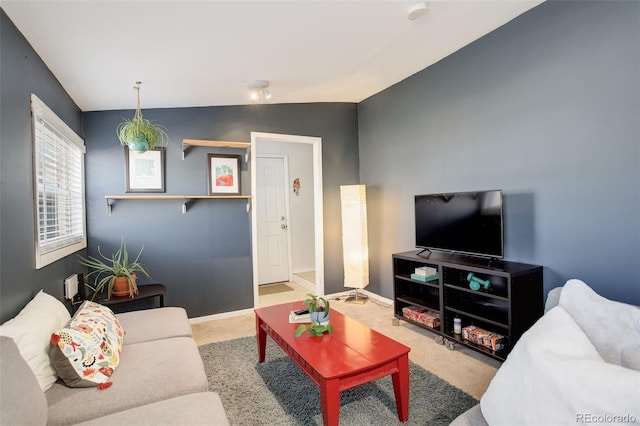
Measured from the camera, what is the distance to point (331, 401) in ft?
5.58

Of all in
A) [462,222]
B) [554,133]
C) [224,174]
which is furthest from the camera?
[224,174]

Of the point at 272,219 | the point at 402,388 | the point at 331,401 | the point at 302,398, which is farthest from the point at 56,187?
the point at 272,219

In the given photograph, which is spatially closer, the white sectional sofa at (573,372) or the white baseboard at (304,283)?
the white sectional sofa at (573,372)

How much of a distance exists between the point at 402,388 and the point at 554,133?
209 centimetres

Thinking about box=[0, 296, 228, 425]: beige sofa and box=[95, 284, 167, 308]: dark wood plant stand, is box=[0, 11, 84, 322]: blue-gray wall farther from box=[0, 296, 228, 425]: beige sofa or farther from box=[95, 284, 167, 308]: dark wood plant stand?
box=[95, 284, 167, 308]: dark wood plant stand

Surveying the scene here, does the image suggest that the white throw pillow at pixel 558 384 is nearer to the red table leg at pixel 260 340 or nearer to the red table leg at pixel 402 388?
the red table leg at pixel 402 388

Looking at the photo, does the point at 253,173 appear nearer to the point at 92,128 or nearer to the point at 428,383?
the point at 92,128

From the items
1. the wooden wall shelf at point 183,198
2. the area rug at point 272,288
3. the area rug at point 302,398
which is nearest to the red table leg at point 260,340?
the area rug at point 302,398

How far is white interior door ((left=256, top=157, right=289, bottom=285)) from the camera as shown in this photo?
555 centimetres

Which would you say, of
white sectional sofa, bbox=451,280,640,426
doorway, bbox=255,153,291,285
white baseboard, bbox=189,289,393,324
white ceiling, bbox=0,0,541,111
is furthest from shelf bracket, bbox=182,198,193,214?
white sectional sofa, bbox=451,280,640,426

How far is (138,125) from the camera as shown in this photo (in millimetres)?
2855

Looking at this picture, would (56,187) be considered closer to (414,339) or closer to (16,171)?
(16,171)

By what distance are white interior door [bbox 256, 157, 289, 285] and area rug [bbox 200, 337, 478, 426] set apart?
2864 mm

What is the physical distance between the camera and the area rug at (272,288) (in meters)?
5.03
